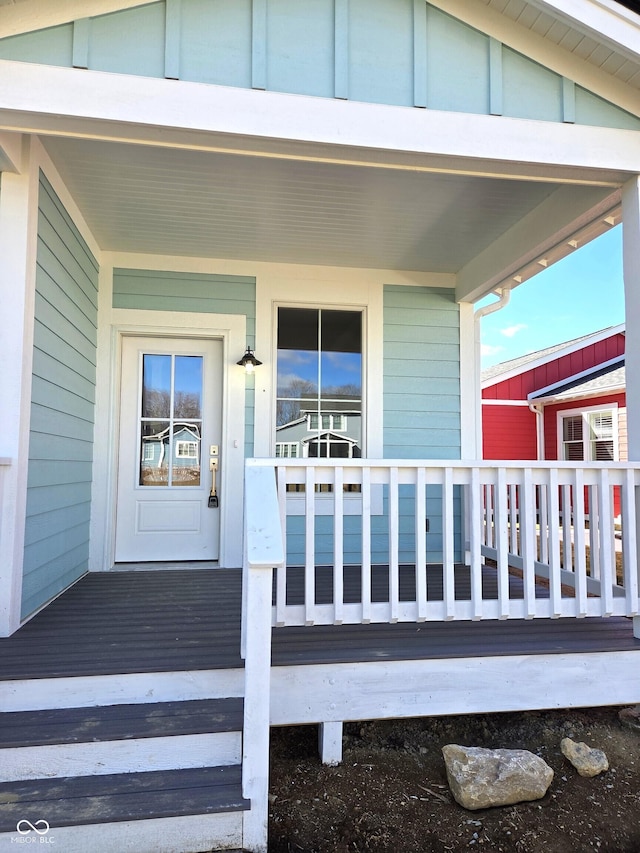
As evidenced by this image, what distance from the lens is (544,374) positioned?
10.2m

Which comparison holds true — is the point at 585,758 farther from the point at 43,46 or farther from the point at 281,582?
the point at 43,46

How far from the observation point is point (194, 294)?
4102 millimetres

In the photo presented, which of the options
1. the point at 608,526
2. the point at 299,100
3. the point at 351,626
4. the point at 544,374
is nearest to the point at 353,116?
the point at 299,100

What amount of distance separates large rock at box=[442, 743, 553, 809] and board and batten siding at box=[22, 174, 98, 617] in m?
2.24

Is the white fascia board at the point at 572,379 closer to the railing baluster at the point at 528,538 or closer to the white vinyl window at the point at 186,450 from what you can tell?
the white vinyl window at the point at 186,450

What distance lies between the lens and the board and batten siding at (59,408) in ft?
9.06

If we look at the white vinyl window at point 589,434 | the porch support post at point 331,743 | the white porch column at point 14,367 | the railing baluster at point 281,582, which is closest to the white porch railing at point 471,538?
the railing baluster at point 281,582

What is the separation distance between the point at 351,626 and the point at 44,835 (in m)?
1.51

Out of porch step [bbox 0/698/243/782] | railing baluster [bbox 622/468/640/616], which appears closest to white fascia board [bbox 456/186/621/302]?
railing baluster [bbox 622/468/640/616]

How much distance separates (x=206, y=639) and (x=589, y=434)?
8640 mm

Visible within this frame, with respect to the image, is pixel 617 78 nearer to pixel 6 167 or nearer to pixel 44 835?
pixel 6 167

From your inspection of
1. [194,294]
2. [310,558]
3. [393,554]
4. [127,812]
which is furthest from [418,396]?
[127,812]

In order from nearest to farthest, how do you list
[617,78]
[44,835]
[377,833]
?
[44,835], [377,833], [617,78]

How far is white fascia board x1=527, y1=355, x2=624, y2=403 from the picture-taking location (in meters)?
9.31
